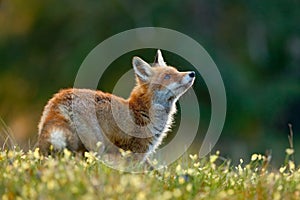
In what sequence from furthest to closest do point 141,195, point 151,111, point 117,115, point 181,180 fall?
point 151,111
point 117,115
point 181,180
point 141,195

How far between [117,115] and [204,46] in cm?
1381

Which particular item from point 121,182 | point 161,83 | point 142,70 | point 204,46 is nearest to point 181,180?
point 121,182

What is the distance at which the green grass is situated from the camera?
5.58 m

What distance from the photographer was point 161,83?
9398 millimetres

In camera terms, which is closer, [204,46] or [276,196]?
[276,196]

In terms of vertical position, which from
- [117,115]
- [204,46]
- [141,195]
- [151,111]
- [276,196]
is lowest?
[141,195]

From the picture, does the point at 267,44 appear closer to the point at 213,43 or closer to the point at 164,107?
the point at 213,43

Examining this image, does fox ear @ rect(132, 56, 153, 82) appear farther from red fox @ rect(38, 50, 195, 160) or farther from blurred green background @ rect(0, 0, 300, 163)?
blurred green background @ rect(0, 0, 300, 163)

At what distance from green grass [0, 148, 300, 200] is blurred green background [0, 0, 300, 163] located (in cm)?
1176

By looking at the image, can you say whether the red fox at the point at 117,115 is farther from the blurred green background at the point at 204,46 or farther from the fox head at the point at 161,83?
the blurred green background at the point at 204,46

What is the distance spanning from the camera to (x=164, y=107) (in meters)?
9.30

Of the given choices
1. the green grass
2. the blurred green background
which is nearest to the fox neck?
the green grass

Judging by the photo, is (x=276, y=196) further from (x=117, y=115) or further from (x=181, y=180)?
(x=117, y=115)

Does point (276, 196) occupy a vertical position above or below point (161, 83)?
below
